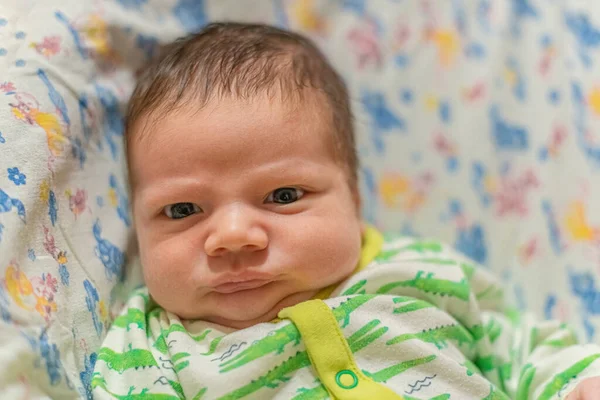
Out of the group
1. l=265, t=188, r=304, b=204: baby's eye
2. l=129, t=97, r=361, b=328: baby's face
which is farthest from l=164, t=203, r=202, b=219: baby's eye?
l=265, t=188, r=304, b=204: baby's eye

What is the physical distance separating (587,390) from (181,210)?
655mm

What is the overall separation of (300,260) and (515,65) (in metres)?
0.85

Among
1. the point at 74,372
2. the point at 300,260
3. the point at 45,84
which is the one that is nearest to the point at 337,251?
the point at 300,260

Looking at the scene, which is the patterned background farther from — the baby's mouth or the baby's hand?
the baby's hand

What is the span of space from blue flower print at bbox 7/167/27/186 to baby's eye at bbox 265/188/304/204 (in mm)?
357

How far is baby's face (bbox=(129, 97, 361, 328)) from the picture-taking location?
3.54 ft

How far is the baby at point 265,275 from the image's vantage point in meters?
1.05

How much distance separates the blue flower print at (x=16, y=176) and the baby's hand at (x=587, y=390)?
2.79ft

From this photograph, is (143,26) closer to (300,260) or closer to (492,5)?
(300,260)

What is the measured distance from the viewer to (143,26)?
4.64ft

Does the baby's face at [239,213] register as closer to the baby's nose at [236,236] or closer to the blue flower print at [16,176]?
the baby's nose at [236,236]

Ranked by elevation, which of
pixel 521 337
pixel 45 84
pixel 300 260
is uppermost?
pixel 45 84

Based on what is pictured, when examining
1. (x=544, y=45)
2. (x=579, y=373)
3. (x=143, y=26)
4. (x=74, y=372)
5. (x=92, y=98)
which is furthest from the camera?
(x=544, y=45)

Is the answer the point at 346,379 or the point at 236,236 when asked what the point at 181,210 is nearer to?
the point at 236,236
